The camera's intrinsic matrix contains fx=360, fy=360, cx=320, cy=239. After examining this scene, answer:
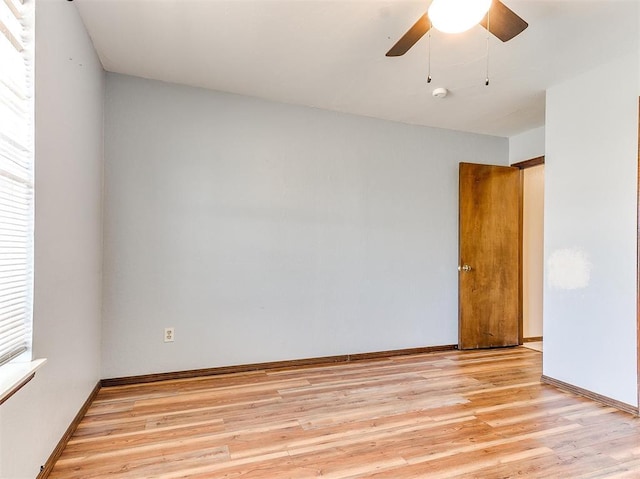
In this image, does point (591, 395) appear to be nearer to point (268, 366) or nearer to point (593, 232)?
point (593, 232)

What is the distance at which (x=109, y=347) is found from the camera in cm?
274

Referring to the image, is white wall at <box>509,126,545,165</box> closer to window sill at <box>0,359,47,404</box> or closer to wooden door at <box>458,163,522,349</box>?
wooden door at <box>458,163,522,349</box>

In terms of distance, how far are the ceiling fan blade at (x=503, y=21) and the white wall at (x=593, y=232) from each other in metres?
1.37

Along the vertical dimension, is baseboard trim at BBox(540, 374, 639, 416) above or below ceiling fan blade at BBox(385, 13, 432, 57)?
below

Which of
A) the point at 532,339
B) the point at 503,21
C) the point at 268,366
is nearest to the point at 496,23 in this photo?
the point at 503,21

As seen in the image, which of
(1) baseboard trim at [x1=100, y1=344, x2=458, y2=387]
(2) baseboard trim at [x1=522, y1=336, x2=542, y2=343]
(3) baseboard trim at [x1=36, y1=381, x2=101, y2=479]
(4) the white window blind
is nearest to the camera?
(4) the white window blind

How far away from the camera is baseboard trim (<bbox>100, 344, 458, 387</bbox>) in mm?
2795

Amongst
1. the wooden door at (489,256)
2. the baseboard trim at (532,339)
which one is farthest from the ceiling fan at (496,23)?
the baseboard trim at (532,339)

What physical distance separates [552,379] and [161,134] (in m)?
3.68

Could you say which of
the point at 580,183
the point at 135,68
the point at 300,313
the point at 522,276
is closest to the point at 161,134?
the point at 135,68

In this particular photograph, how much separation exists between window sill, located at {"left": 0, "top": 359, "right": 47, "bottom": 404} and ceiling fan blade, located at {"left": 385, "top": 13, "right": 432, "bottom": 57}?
2144 mm

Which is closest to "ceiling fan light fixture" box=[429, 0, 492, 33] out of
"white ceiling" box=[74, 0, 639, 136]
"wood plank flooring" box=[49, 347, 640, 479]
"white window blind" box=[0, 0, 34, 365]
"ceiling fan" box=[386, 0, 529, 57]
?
"ceiling fan" box=[386, 0, 529, 57]

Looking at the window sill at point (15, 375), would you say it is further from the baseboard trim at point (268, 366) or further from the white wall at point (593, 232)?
the white wall at point (593, 232)

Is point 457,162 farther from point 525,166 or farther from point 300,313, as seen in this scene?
point 300,313
